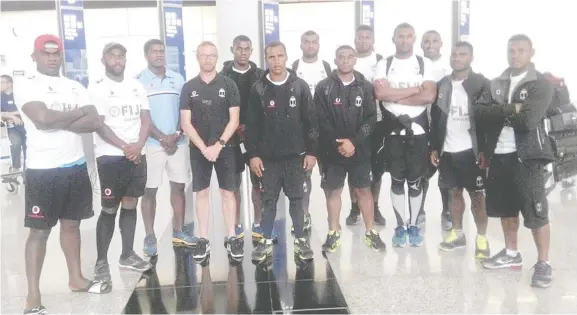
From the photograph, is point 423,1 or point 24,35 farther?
point 24,35

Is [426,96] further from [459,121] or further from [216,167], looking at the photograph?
[216,167]

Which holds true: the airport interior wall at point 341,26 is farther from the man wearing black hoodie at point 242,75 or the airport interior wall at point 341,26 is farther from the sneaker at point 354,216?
the man wearing black hoodie at point 242,75

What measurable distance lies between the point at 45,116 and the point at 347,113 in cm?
209

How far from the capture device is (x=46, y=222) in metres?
3.03

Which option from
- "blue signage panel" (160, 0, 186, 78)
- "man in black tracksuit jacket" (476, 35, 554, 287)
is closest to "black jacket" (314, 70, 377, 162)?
"man in black tracksuit jacket" (476, 35, 554, 287)

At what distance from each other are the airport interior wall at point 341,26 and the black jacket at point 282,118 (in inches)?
74.0

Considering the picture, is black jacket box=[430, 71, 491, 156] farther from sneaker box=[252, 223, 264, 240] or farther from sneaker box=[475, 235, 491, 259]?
sneaker box=[252, 223, 264, 240]

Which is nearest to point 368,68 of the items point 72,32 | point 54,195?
point 54,195

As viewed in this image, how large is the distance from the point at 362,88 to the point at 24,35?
6778mm

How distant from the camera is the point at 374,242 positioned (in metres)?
4.07

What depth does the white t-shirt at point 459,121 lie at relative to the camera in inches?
148

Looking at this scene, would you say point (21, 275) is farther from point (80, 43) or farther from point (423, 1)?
point (423, 1)

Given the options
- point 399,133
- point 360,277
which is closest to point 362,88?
point 399,133

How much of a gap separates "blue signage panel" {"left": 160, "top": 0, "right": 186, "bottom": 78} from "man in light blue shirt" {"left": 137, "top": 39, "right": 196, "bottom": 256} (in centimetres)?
266
